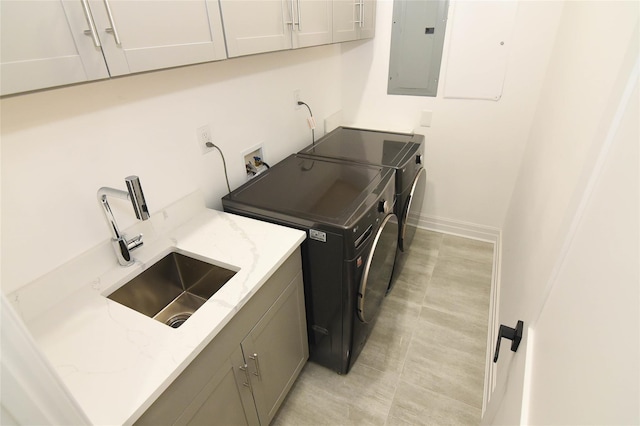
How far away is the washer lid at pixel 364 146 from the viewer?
2047mm

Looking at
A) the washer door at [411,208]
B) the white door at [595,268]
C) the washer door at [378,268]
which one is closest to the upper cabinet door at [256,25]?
the washer door at [378,268]

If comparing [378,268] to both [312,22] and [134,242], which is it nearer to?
[134,242]

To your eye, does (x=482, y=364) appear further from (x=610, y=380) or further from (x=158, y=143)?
(x=158, y=143)

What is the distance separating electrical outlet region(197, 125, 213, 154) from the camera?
1468 millimetres

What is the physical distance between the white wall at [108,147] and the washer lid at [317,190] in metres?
0.20

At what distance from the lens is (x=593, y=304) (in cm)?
47

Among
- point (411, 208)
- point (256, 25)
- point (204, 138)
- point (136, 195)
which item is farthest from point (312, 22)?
point (411, 208)

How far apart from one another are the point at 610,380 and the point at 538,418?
0.30 m

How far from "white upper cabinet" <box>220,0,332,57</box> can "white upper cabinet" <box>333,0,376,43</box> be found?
10cm

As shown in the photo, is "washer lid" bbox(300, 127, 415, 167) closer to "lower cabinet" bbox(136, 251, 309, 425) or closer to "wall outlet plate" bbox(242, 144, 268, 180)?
"wall outlet plate" bbox(242, 144, 268, 180)

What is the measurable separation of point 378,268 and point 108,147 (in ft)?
4.27

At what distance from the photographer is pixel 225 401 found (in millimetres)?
1102

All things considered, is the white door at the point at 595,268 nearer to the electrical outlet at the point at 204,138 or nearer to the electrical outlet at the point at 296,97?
the electrical outlet at the point at 204,138

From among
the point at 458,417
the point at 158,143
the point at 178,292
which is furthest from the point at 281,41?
the point at 458,417
